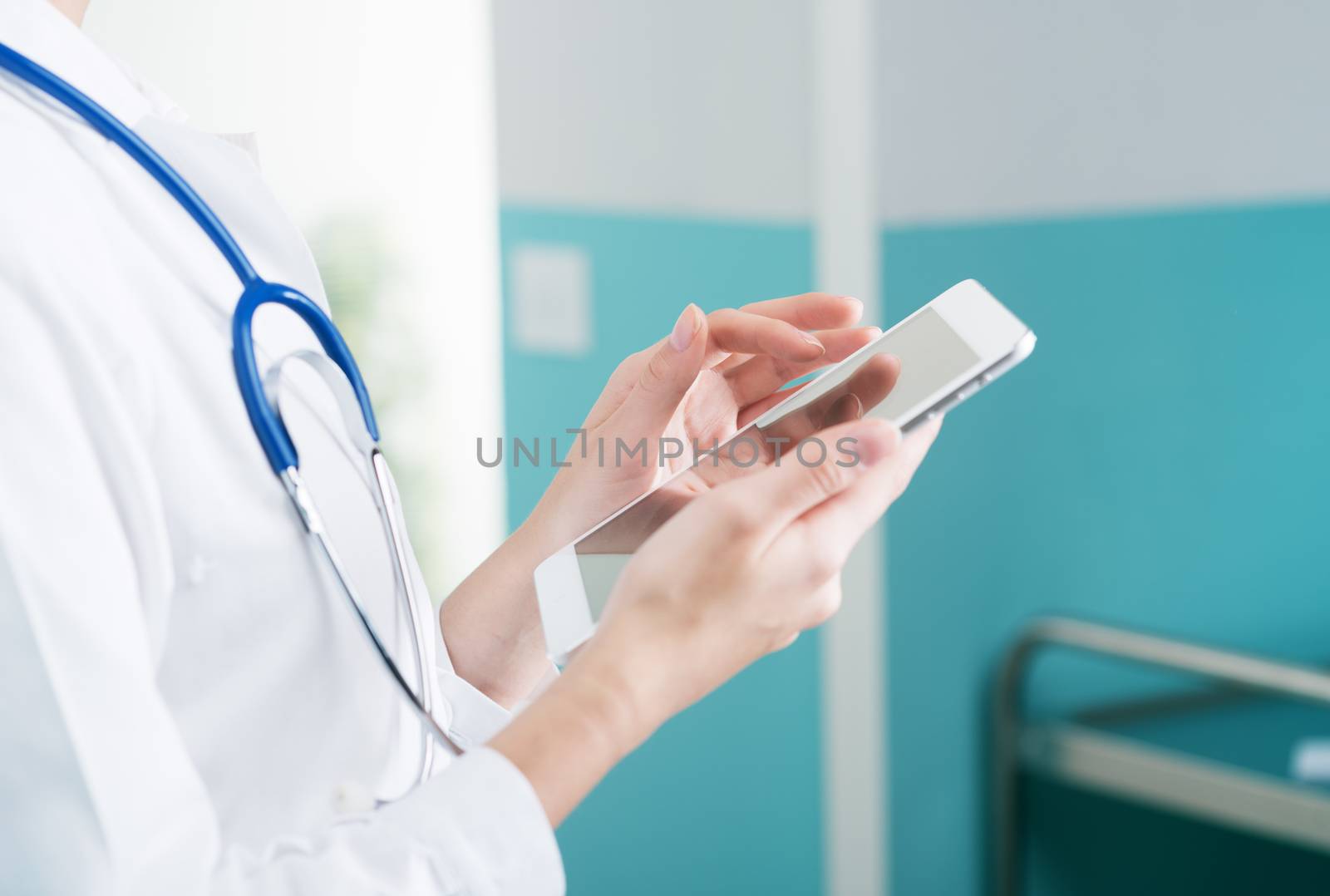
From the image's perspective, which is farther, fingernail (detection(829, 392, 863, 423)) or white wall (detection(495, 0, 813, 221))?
white wall (detection(495, 0, 813, 221))

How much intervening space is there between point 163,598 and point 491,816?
139mm

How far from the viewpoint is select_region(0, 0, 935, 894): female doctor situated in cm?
36

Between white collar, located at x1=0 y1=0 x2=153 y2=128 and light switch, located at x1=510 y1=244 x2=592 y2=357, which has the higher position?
white collar, located at x1=0 y1=0 x2=153 y2=128

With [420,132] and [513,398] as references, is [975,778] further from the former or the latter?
[420,132]

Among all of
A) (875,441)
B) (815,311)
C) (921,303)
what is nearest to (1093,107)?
(921,303)

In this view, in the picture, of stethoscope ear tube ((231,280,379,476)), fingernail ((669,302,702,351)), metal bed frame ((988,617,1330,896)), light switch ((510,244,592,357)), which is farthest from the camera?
light switch ((510,244,592,357))

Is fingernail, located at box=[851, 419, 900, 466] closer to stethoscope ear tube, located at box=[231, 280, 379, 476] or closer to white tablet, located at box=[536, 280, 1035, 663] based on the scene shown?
white tablet, located at box=[536, 280, 1035, 663]

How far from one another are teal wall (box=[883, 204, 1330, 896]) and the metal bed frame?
4 cm

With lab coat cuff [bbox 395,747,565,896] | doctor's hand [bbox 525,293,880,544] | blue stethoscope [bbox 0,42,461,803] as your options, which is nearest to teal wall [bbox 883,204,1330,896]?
doctor's hand [bbox 525,293,880,544]

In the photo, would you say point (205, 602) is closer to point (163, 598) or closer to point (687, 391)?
point (163, 598)

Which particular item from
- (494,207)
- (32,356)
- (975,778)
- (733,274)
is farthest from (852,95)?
(32,356)

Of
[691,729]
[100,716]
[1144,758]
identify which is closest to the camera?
[100,716]

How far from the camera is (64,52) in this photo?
0.48 metres

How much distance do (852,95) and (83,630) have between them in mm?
1122
